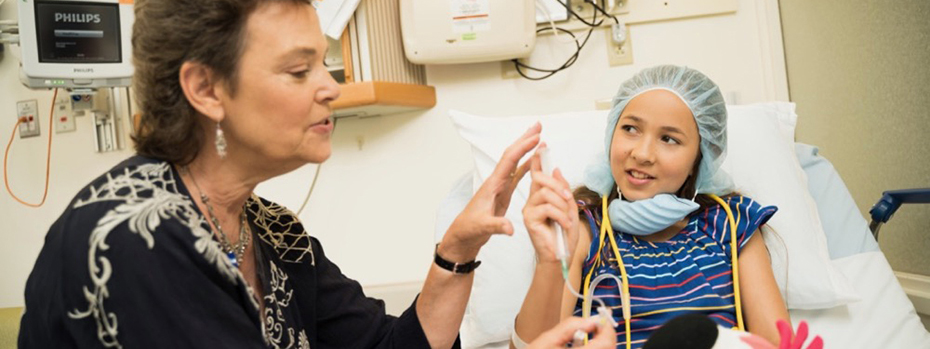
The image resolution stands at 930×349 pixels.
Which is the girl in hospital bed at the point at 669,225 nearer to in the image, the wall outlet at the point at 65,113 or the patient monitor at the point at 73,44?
the patient monitor at the point at 73,44

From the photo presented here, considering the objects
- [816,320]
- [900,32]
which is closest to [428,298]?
[816,320]

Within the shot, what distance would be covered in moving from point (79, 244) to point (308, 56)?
367 mm

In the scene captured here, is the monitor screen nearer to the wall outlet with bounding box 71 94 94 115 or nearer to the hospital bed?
the wall outlet with bounding box 71 94 94 115

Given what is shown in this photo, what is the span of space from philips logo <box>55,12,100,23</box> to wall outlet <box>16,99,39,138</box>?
48 cm

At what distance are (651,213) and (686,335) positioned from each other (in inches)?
25.9

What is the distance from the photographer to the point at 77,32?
2414 millimetres

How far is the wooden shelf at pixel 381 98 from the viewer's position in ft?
6.88

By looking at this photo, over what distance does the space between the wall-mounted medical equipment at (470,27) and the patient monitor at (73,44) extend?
0.90 meters

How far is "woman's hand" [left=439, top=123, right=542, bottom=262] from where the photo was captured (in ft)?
3.63

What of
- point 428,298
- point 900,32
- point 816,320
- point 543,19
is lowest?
point 816,320

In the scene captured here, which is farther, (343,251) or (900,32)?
(343,251)

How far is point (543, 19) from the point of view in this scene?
2.29 meters

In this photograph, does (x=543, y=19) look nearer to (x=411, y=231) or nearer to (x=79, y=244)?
(x=411, y=231)

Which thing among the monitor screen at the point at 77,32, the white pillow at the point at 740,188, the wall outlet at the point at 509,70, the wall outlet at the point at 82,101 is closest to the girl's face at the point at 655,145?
the white pillow at the point at 740,188
